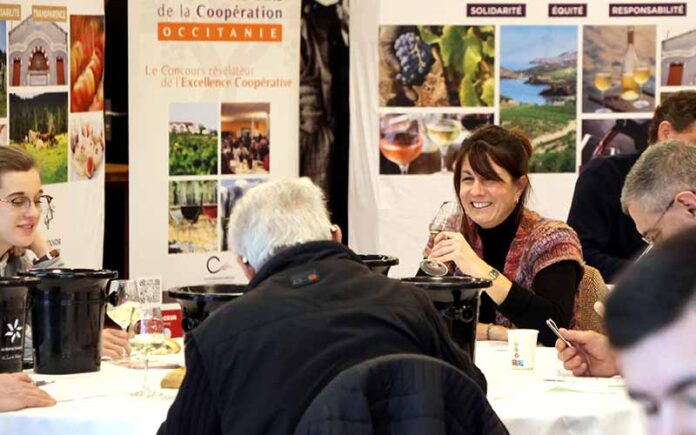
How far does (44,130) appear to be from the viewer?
5922mm

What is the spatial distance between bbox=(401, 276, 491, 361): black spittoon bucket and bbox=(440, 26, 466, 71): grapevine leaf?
3.31 meters

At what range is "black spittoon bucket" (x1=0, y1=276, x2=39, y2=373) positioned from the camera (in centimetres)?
357

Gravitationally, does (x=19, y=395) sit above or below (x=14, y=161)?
below

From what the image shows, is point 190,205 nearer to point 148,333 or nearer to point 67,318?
point 67,318

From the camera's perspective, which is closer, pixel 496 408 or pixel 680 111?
pixel 496 408

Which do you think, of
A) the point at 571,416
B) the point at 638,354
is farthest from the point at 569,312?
the point at 638,354

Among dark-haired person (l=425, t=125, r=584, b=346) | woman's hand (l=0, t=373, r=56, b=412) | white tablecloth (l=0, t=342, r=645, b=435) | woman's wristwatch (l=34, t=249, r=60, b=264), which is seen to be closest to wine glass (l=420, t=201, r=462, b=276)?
dark-haired person (l=425, t=125, r=584, b=346)

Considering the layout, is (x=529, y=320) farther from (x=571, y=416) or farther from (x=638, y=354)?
(x=638, y=354)

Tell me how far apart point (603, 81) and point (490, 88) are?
557 mm

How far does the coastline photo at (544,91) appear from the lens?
6.88 m

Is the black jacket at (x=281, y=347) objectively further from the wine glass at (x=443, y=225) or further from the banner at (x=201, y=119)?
the banner at (x=201, y=119)

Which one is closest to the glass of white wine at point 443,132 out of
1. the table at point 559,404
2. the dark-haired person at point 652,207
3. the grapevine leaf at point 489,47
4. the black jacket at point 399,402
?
the grapevine leaf at point 489,47

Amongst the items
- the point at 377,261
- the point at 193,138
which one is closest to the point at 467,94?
the point at 193,138

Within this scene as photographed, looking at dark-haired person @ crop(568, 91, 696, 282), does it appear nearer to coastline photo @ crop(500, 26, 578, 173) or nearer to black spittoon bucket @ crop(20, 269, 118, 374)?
coastline photo @ crop(500, 26, 578, 173)
